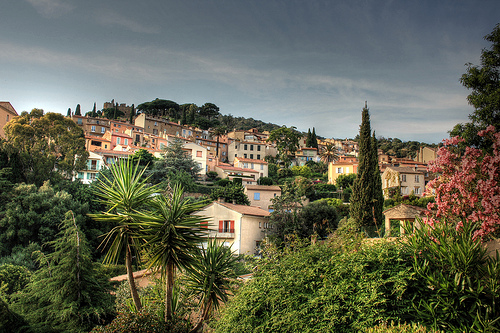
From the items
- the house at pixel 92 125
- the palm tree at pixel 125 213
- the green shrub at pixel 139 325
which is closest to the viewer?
the green shrub at pixel 139 325

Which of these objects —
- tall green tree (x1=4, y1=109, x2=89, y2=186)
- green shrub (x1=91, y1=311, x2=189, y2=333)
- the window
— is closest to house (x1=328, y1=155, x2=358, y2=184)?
the window

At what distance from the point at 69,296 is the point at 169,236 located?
4.49 meters

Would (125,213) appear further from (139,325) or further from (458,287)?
(458,287)

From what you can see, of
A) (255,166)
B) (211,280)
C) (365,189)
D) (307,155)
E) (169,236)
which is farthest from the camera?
(307,155)

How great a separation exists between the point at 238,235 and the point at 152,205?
21.8 meters

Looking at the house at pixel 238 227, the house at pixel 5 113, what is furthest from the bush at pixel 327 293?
the house at pixel 5 113

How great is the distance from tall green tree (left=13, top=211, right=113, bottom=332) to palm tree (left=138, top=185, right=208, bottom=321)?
3154 mm

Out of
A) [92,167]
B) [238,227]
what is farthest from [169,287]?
[92,167]

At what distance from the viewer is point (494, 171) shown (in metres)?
8.18

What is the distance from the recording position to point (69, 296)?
1027 cm

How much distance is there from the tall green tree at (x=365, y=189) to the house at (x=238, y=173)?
95.5 ft

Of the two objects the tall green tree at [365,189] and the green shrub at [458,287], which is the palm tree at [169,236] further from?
the tall green tree at [365,189]

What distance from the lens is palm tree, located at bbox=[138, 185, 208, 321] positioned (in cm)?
816

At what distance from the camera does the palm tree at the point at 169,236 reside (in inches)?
321
